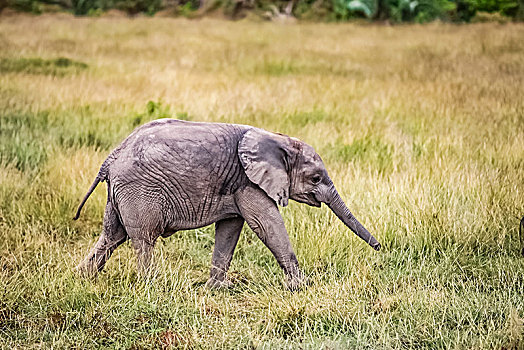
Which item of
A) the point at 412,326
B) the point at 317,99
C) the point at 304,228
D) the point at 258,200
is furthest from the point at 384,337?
the point at 317,99

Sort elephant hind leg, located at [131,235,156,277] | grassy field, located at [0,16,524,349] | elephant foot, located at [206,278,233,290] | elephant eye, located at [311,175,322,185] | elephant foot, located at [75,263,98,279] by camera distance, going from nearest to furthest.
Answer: grassy field, located at [0,16,524,349] → elephant hind leg, located at [131,235,156,277] → elephant eye, located at [311,175,322,185] → elephant foot, located at [75,263,98,279] → elephant foot, located at [206,278,233,290]

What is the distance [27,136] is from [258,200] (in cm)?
434

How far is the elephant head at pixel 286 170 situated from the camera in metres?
3.58

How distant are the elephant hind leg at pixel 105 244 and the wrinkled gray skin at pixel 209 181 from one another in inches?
1.2

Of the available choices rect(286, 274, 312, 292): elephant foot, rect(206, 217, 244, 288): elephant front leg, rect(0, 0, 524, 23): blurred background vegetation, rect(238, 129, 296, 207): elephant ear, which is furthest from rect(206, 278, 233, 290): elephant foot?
rect(0, 0, 524, 23): blurred background vegetation

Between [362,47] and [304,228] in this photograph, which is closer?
[304,228]

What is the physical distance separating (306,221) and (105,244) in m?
1.62

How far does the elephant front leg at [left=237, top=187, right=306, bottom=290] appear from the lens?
12.0ft

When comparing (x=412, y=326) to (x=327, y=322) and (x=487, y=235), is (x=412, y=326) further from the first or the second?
(x=487, y=235)

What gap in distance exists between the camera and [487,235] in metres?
4.52

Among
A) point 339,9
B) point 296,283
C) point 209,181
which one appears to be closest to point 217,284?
point 296,283

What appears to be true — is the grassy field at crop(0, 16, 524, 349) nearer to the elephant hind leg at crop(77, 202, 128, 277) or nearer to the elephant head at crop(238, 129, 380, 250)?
the elephant hind leg at crop(77, 202, 128, 277)

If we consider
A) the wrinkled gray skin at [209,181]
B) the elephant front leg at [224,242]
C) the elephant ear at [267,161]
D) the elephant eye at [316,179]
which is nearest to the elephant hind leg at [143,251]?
the wrinkled gray skin at [209,181]

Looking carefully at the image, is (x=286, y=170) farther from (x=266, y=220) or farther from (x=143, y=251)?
(x=143, y=251)
